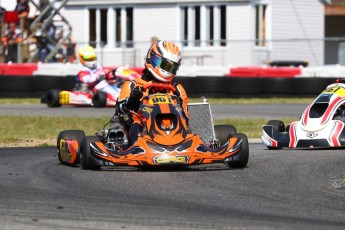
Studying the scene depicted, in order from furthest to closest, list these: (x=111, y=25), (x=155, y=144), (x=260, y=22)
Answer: (x=111, y=25)
(x=260, y=22)
(x=155, y=144)

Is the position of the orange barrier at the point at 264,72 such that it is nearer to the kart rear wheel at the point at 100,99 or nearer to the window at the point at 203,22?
the kart rear wheel at the point at 100,99

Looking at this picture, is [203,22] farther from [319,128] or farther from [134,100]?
[134,100]

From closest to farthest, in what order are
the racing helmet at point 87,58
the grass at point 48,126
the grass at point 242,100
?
the grass at point 48,126, the racing helmet at point 87,58, the grass at point 242,100

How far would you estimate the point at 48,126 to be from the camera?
17.4 m

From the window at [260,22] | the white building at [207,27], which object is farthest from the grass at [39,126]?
the window at [260,22]

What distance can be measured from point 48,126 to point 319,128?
587 centimetres

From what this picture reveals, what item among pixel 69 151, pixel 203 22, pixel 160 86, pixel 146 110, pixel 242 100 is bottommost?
pixel 242 100

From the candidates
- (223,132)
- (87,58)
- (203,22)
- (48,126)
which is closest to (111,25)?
(203,22)

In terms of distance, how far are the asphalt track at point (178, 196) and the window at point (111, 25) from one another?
24.8 meters

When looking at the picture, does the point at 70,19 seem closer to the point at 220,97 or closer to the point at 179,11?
the point at 179,11

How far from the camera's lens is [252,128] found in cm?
1738

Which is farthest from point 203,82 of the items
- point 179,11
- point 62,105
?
point 179,11

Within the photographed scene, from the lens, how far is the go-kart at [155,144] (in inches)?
406

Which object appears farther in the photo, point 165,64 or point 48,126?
point 48,126
